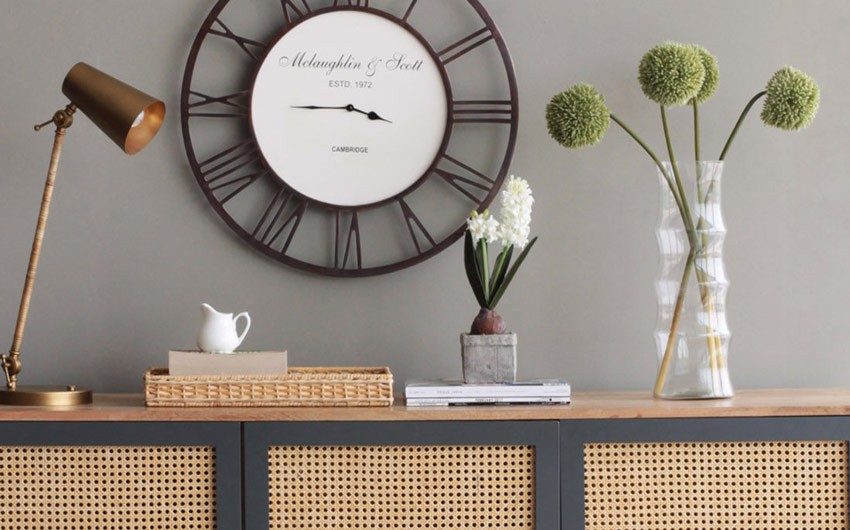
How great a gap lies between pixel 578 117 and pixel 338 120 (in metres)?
0.54

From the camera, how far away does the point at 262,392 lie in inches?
71.7

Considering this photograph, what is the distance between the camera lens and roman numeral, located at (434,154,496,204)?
7.18ft

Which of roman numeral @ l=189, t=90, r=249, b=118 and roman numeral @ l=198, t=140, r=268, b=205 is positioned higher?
roman numeral @ l=189, t=90, r=249, b=118

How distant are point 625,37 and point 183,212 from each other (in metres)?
1.08

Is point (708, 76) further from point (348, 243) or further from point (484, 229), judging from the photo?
point (348, 243)

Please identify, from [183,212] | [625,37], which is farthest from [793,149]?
[183,212]

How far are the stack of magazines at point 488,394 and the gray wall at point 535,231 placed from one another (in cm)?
36

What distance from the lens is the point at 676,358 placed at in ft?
6.38

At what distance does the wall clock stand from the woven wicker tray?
1.33 ft

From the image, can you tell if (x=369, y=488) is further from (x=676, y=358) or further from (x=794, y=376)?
(x=794, y=376)

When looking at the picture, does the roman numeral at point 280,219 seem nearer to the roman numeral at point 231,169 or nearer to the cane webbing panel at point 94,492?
the roman numeral at point 231,169

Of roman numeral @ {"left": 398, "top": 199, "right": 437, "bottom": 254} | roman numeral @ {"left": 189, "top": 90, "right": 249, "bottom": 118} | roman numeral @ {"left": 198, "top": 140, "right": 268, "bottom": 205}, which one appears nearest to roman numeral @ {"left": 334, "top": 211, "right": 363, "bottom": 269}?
roman numeral @ {"left": 398, "top": 199, "right": 437, "bottom": 254}

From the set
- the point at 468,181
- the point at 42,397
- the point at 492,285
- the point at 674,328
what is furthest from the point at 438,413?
the point at 42,397

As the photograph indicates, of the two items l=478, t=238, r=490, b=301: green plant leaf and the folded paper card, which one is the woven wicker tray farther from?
l=478, t=238, r=490, b=301: green plant leaf
